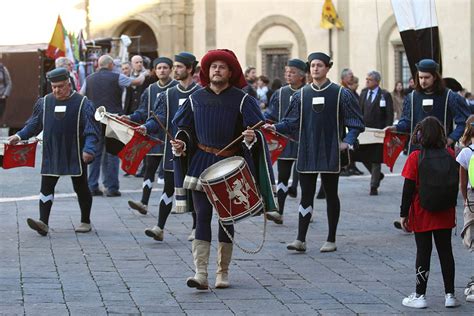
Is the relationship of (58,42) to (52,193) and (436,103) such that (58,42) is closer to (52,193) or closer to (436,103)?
(52,193)

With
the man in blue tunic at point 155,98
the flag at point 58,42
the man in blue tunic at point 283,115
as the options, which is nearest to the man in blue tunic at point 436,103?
the man in blue tunic at point 283,115

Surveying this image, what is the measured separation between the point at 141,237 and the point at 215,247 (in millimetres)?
999

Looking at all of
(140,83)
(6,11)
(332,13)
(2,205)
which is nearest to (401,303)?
(2,205)

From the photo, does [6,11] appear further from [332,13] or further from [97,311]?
[97,311]

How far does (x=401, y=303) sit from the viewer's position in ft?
26.5

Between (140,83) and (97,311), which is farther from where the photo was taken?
(140,83)

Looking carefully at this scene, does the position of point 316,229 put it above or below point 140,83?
below

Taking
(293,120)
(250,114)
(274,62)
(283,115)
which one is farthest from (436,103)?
(274,62)

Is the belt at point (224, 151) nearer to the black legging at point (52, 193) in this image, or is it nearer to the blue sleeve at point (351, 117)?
the blue sleeve at point (351, 117)

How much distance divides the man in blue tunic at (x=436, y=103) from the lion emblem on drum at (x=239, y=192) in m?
3.43

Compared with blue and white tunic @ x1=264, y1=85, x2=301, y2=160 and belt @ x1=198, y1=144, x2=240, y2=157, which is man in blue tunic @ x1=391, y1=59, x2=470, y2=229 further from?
belt @ x1=198, y1=144, x2=240, y2=157

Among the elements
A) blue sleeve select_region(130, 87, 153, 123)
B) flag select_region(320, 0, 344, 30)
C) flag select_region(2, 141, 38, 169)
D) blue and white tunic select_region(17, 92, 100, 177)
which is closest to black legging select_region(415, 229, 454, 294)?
blue and white tunic select_region(17, 92, 100, 177)

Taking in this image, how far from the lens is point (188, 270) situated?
937 cm

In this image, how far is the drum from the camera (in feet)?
27.2
